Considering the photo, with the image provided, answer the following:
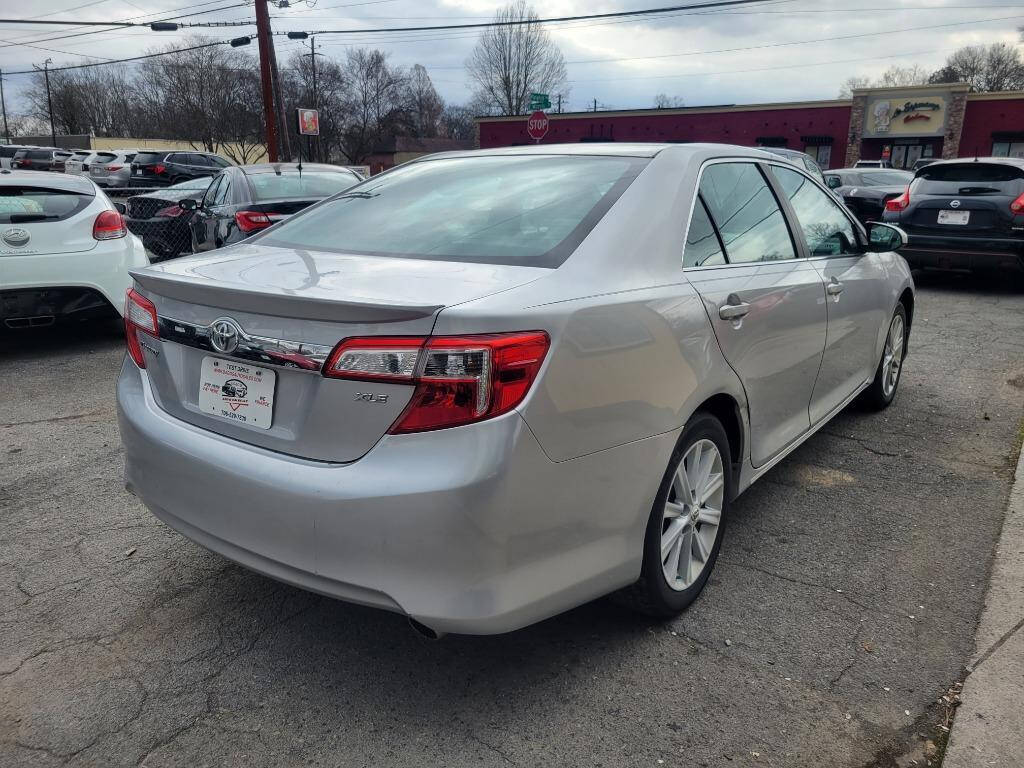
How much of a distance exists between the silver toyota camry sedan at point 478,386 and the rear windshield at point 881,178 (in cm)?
1480

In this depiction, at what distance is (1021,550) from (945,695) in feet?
3.83

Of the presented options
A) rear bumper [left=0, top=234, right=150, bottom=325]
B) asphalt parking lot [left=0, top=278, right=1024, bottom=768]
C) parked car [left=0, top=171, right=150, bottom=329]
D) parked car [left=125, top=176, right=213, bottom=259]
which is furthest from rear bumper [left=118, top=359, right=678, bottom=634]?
parked car [left=125, top=176, right=213, bottom=259]

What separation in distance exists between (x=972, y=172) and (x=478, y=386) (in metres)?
10.1

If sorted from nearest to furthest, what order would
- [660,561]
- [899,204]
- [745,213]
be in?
1. [660,561]
2. [745,213]
3. [899,204]

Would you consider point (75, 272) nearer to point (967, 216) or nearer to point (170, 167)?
point (967, 216)

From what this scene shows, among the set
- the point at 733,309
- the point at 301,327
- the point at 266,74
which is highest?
the point at 266,74

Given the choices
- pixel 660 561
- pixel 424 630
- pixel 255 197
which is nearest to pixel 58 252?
pixel 255 197

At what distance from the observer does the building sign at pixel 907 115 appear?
36812 mm

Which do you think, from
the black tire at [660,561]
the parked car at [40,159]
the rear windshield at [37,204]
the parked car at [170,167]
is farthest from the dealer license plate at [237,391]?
the parked car at [40,159]

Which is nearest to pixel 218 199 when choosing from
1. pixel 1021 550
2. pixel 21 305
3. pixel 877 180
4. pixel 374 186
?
pixel 21 305

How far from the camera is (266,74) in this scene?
21125 millimetres

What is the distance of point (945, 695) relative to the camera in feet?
7.84

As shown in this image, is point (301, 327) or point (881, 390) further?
point (881, 390)

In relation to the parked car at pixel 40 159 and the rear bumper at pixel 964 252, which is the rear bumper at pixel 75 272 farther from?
the parked car at pixel 40 159
